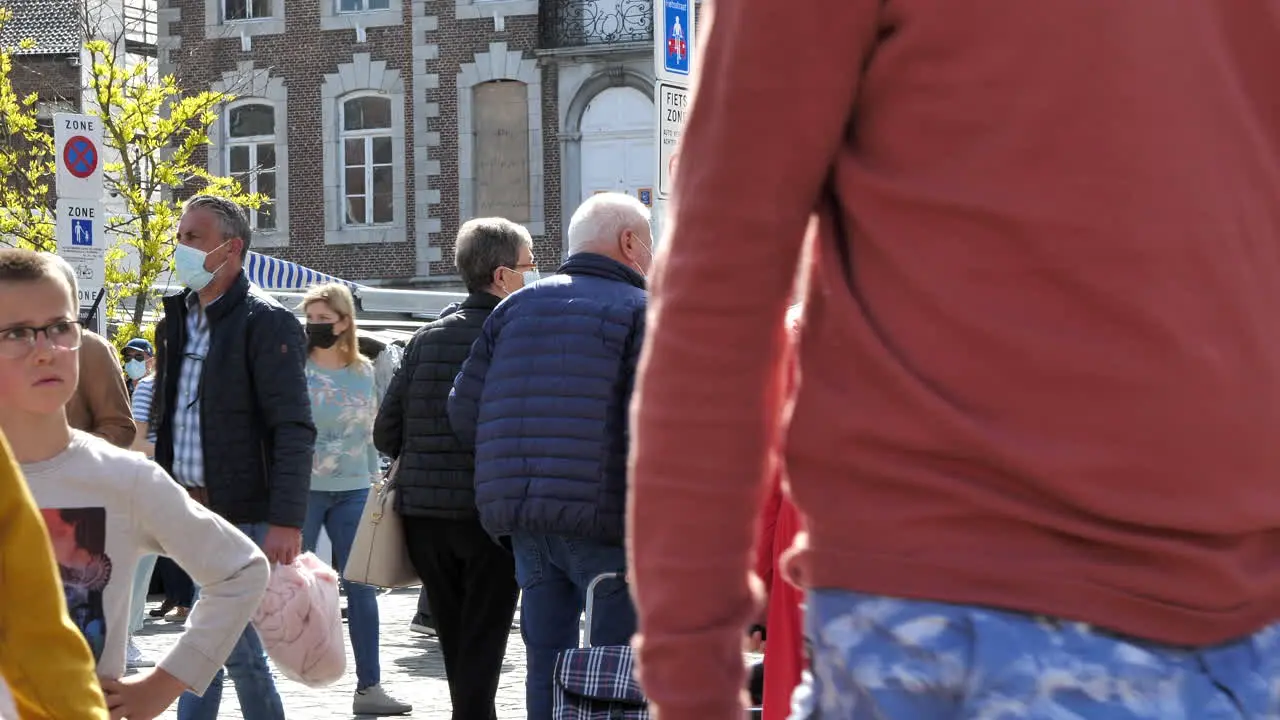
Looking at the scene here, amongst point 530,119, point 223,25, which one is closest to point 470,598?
point 530,119

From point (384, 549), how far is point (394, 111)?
28481 millimetres

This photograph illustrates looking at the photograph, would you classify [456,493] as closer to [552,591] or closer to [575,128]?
[552,591]

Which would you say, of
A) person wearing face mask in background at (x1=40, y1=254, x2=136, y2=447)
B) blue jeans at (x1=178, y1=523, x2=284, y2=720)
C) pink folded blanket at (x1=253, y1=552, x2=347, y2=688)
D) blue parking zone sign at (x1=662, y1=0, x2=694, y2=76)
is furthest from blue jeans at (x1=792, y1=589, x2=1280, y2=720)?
blue parking zone sign at (x1=662, y1=0, x2=694, y2=76)

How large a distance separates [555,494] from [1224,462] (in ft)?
15.8

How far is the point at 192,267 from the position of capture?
739 centimetres

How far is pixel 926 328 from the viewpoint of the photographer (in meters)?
1.82

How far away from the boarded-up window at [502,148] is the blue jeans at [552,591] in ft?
91.8

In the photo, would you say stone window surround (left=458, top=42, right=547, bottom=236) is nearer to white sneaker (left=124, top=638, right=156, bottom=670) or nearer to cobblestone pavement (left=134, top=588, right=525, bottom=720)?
cobblestone pavement (left=134, top=588, right=525, bottom=720)

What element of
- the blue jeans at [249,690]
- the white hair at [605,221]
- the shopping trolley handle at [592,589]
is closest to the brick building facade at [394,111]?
the white hair at [605,221]

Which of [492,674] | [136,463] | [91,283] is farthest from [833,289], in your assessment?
[91,283]

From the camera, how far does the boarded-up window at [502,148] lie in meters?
34.8

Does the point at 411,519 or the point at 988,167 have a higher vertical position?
the point at 988,167

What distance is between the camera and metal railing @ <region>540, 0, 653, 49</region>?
112 ft

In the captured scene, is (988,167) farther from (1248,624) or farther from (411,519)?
(411,519)
